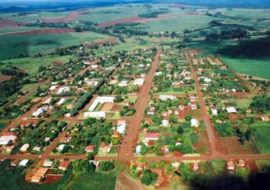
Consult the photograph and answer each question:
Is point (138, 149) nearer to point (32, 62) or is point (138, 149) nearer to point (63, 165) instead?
point (63, 165)

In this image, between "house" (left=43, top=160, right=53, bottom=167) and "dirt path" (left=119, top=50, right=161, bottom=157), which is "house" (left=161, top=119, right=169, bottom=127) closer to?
"dirt path" (left=119, top=50, right=161, bottom=157)

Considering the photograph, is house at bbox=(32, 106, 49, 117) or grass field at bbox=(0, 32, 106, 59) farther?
grass field at bbox=(0, 32, 106, 59)

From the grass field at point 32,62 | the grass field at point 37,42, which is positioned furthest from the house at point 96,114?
the grass field at point 37,42

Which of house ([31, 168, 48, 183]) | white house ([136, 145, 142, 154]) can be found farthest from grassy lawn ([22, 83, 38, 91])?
white house ([136, 145, 142, 154])

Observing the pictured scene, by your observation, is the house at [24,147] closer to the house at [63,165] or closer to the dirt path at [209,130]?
the house at [63,165]

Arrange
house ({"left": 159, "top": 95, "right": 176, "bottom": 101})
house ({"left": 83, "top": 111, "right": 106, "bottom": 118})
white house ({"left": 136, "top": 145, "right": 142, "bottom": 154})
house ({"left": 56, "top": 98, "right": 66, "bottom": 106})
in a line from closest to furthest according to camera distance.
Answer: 1. white house ({"left": 136, "top": 145, "right": 142, "bottom": 154})
2. house ({"left": 83, "top": 111, "right": 106, "bottom": 118})
3. house ({"left": 159, "top": 95, "right": 176, "bottom": 101})
4. house ({"left": 56, "top": 98, "right": 66, "bottom": 106})
